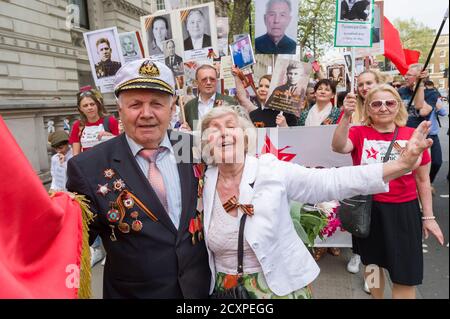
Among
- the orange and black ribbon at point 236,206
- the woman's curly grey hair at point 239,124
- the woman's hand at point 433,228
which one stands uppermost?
the woman's curly grey hair at point 239,124

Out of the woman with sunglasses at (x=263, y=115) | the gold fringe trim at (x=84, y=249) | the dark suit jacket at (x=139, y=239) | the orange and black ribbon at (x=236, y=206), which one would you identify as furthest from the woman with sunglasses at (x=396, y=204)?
the gold fringe trim at (x=84, y=249)

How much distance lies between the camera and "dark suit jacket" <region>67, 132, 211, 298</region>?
1.63 meters

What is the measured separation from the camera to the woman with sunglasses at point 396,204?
8.68ft

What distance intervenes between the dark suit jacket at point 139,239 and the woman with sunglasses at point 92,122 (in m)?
2.58

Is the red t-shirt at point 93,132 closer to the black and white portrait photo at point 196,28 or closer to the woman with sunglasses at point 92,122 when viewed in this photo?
the woman with sunglasses at point 92,122

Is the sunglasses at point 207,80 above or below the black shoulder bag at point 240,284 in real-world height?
above

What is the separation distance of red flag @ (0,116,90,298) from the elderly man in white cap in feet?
0.86

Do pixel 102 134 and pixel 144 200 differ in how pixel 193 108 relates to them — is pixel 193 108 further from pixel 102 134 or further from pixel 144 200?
pixel 144 200

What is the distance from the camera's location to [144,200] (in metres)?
1.64

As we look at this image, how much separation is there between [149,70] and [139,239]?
0.77 m

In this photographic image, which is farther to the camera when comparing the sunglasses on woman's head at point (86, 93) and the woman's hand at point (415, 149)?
the sunglasses on woman's head at point (86, 93)

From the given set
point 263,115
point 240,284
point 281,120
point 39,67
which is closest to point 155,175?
point 240,284
